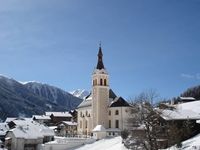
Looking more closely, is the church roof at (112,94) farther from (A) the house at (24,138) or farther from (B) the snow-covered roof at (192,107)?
(B) the snow-covered roof at (192,107)

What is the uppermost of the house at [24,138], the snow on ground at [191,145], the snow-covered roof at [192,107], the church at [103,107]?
the church at [103,107]

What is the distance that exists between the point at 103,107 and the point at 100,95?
3146mm

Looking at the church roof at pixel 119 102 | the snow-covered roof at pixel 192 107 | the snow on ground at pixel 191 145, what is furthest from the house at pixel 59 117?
the snow on ground at pixel 191 145

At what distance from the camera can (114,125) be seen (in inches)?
3812

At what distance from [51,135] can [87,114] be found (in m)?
18.5

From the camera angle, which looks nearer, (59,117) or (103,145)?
(103,145)

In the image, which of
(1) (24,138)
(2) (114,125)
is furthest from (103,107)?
Answer: (1) (24,138)

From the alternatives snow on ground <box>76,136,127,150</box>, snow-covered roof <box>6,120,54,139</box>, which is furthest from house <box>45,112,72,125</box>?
snow on ground <box>76,136,127,150</box>

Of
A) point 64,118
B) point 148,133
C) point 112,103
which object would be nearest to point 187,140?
point 148,133

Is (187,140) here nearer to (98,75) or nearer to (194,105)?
(194,105)

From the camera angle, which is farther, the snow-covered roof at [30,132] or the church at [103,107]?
the church at [103,107]

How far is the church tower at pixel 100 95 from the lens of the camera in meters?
97.7

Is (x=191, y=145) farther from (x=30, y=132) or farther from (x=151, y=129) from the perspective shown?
(x=30, y=132)

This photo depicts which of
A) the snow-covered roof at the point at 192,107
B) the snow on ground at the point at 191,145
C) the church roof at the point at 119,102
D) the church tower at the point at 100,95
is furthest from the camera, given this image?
the church tower at the point at 100,95
